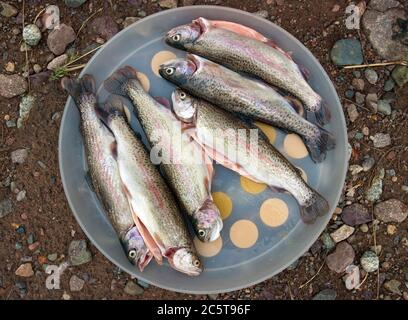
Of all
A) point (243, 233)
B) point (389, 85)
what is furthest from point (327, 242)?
point (389, 85)

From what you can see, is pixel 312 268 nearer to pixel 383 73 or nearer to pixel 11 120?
pixel 383 73

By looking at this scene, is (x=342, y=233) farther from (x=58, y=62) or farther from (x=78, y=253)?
(x=58, y=62)

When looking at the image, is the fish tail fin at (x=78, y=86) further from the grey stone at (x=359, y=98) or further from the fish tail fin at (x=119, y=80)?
the grey stone at (x=359, y=98)

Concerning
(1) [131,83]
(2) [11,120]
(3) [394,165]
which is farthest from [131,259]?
(3) [394,165]

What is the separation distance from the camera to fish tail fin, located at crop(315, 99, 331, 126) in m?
2.56

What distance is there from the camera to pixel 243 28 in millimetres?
2611

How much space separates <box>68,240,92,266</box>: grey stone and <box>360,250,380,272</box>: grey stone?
1.58m

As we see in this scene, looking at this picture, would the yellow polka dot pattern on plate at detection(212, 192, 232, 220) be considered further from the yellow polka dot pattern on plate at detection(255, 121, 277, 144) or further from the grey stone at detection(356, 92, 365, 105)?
the grey stone at detection(356, 92, 365, 105)

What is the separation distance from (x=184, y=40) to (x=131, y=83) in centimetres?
37

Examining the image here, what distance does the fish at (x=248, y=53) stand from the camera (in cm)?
255

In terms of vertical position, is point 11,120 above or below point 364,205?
above

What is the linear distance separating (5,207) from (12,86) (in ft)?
2.37

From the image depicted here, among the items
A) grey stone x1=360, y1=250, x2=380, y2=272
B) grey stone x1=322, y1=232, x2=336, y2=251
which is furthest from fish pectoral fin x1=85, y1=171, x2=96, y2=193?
grey stone x1=360, y1=250, x2=380, y2=272

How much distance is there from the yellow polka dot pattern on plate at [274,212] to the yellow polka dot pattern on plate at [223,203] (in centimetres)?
18
